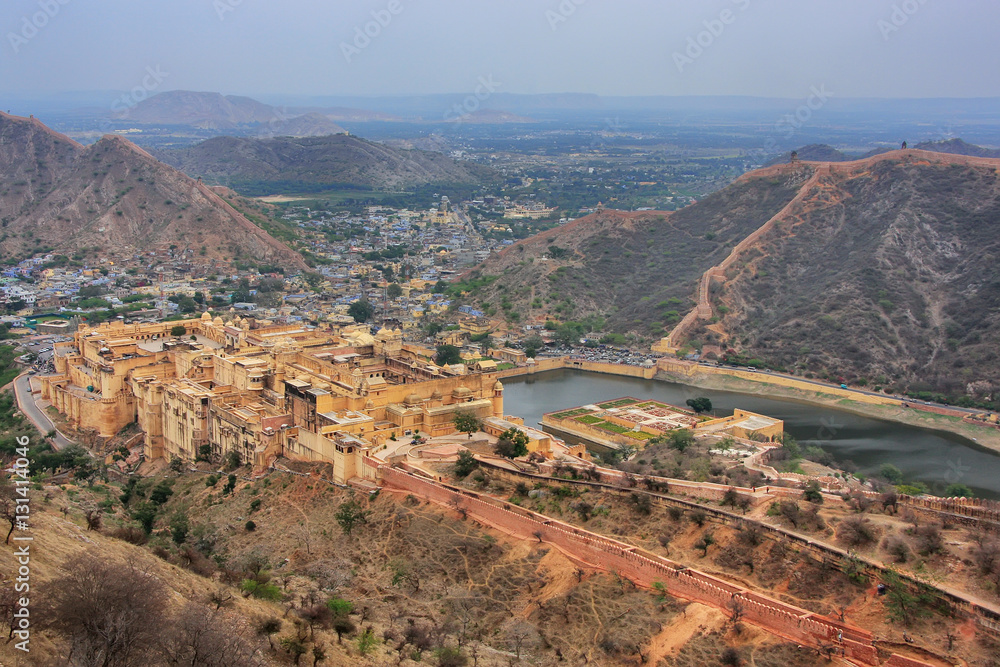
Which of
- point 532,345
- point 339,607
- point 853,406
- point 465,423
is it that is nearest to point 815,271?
point 853,406

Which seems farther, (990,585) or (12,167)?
(12,167)

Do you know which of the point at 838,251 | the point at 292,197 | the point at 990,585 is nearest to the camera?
the point at 990,585

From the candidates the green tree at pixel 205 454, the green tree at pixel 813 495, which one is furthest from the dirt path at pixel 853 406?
the green tree at pixel 205 454

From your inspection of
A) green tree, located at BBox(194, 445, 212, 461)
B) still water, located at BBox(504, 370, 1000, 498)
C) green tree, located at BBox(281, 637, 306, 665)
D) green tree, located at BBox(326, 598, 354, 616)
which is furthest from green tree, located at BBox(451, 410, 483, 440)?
green tree, located at BBox(281, 637, 306, 665)

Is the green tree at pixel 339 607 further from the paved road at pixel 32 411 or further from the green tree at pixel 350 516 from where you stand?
the paved road at pixel 32 411

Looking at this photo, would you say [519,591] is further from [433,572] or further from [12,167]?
[12,167]

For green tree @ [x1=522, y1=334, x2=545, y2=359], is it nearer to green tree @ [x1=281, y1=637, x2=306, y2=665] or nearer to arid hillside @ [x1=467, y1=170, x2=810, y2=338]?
arid hillside @ [x1=467, y1=170, x2=810, y2=338]

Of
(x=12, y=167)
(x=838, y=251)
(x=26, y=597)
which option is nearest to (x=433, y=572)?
(x=26, y=597)
